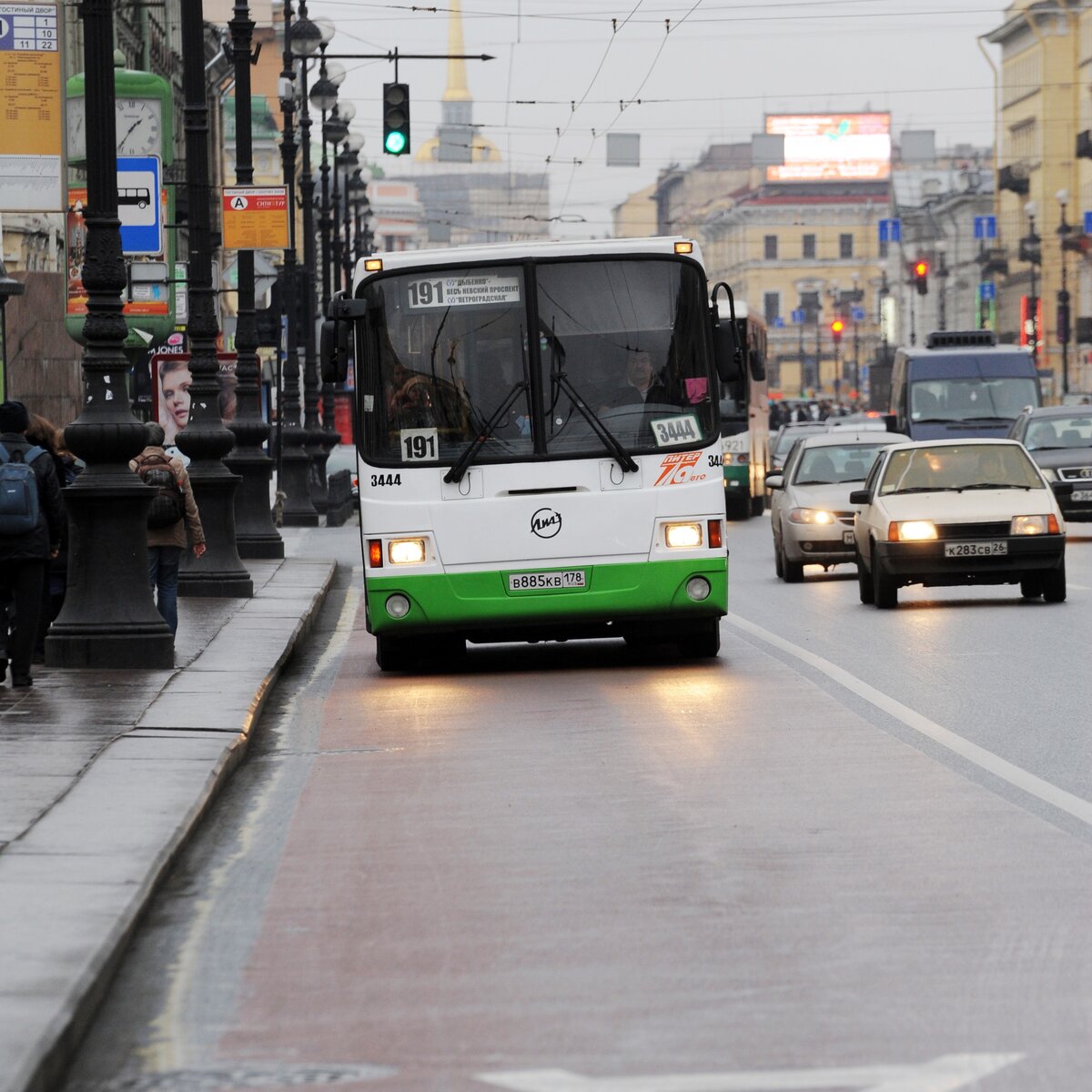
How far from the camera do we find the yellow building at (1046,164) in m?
110

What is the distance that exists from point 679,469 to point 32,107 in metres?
6.17

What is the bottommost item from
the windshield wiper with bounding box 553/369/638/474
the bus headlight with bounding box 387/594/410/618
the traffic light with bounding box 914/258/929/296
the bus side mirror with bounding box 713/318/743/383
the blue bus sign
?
the bus headlight with bounding box 387/594/410/618

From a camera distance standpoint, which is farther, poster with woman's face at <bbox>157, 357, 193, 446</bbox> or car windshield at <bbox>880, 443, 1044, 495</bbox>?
poster with woman's face at <bbox>157, 357, 193, 446</bbox>

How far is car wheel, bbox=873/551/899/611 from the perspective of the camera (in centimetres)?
2241

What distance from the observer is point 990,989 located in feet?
21.8

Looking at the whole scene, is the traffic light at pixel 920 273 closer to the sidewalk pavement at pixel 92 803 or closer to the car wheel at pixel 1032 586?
the car wheel at pixel 1032 586

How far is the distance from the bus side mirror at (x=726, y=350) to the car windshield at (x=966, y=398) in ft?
101

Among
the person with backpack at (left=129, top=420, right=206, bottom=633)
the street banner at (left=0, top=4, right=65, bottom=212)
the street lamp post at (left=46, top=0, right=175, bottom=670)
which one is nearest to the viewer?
the street lamp post at (left=46, top=0, right=175, bottom=670)

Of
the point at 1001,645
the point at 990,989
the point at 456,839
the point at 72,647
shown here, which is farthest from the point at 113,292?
the point at 990,989

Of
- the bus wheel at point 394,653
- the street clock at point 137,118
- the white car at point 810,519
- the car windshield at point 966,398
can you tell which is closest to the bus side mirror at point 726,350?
the bus wheel at point 394,653

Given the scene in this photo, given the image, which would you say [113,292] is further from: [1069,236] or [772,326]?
[772,326]

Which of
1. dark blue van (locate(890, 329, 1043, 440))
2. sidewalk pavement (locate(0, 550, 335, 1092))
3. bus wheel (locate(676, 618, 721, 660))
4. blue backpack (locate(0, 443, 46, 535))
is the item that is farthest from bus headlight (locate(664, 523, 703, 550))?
dark blue van (locate(890, 329, 1043, 440))

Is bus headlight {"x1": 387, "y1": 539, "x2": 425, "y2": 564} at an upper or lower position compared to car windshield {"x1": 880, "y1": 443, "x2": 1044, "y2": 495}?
lower

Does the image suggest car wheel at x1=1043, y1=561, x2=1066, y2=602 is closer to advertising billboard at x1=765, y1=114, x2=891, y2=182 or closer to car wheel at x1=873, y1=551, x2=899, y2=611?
car wheel at x1=873, y1=551, x2=899, y2=611
